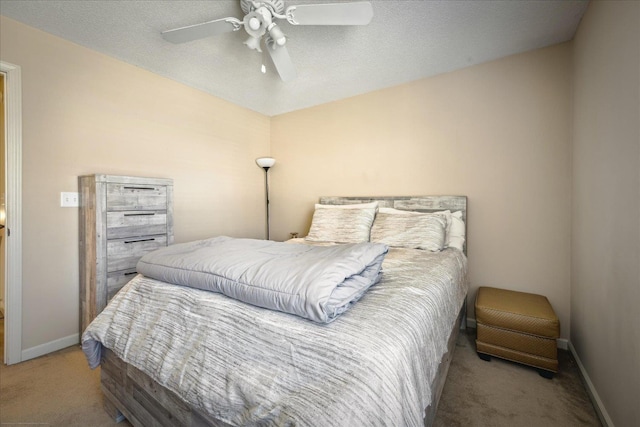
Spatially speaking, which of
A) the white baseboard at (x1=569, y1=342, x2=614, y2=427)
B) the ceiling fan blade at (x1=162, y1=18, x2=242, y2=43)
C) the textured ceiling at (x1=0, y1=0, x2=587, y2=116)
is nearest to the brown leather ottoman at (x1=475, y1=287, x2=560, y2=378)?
the white baseboard at (x1=569, y1=342, x2=614, y2=427)

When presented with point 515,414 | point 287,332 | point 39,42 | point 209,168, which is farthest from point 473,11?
point 39,42

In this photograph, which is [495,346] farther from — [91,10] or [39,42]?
[39,42]

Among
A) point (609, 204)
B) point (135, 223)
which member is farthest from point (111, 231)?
point (609, 204)

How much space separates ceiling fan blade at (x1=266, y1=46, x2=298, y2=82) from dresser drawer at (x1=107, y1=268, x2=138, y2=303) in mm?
1981

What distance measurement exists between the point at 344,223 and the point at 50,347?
2.55 m

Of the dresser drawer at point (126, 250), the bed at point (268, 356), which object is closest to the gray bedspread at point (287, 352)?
the bed at point (268, 356)

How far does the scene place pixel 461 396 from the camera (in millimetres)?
1527

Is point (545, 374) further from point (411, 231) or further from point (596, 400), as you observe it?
point (411, 231)

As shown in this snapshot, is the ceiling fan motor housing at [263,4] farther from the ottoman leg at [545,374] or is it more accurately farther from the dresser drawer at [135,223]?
the ottoman leg at [545,374]

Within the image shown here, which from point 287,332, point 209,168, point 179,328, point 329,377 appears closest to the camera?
point 329,377

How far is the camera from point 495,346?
A: 182 cm

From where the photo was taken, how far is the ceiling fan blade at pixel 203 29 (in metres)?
1.55

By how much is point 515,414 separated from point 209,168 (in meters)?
3.30

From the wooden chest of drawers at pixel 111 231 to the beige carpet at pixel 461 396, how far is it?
0.41m
